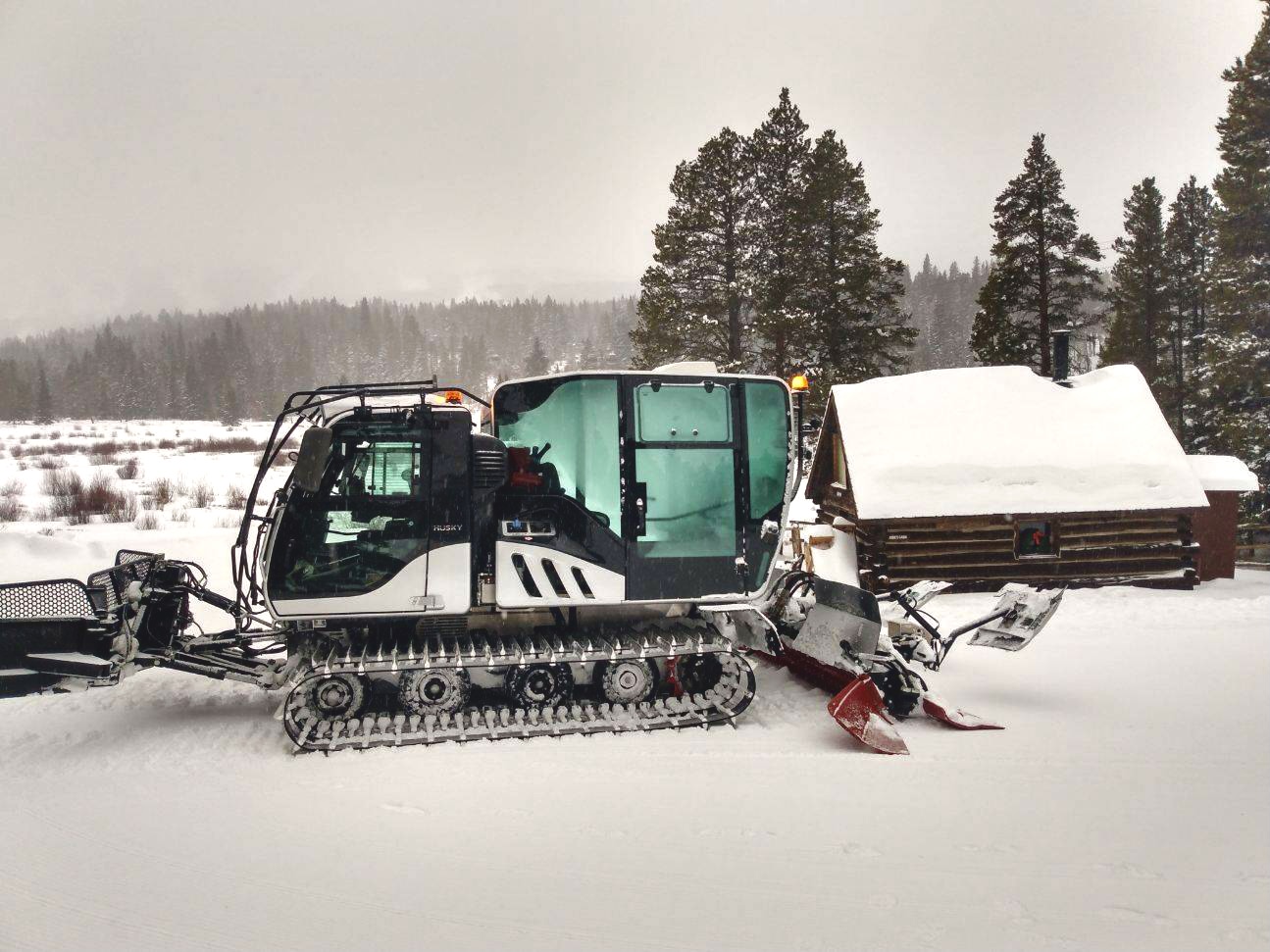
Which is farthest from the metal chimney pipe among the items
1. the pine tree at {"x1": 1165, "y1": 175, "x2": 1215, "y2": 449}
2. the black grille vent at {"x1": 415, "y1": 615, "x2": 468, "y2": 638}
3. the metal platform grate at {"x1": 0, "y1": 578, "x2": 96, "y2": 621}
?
the pine tree at {"x1": 1165, "y1": 175, "x2": 1215, "y2": 449}

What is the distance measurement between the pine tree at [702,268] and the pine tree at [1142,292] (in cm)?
1564

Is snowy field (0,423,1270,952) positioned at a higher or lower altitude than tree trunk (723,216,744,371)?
lower

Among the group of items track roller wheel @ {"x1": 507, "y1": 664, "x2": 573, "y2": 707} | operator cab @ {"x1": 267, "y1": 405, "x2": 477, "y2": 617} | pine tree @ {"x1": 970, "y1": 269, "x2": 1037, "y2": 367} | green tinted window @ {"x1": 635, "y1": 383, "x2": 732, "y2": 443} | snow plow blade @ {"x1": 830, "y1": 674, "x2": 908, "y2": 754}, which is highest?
pine tree @ {"x1": 970, "y1": 269, "x2": 1037, "y2": 367}

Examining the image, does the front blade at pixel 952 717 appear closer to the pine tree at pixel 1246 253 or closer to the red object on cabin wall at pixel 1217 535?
the red object on cabin wall at pixel 1217 535

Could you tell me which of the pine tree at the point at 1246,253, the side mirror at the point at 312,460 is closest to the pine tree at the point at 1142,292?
the pine tree at the point at 1246,253

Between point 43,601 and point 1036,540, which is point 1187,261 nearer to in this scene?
point 1036,540

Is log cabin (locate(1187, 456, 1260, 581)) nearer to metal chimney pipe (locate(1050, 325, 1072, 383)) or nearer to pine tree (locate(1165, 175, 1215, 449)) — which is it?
metal chimney pipe (locate(1050, 325, 1072, 383))

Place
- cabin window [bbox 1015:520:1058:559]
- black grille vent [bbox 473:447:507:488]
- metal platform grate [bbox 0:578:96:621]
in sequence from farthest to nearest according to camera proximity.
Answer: cabin window [bbox 1015:520:1058:559] < black grille vent [bbox 473:447:507:488] < metal platform grate [bbox 0:578:96:621]

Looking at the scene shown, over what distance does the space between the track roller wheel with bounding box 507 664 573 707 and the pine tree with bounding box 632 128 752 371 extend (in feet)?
57.8

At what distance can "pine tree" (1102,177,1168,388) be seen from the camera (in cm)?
2861

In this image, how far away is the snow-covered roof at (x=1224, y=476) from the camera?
45.4 feet

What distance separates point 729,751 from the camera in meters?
5.61

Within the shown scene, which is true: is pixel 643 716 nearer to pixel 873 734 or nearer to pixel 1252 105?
pixel 873 734

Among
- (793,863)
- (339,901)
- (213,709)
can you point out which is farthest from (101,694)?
(793,863)
